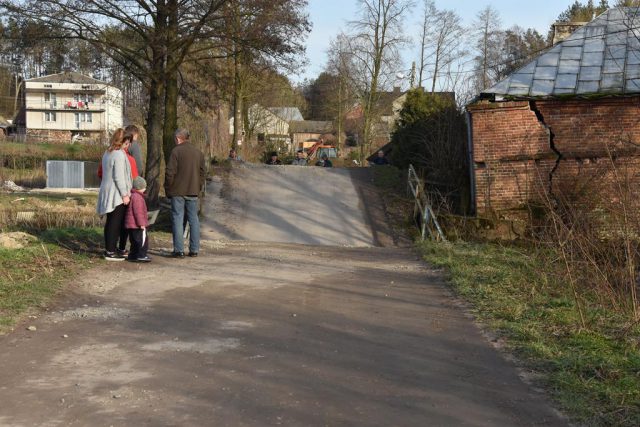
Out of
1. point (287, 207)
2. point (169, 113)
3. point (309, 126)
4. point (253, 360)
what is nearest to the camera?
point (253, 360)

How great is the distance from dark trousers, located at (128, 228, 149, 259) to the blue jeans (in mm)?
752

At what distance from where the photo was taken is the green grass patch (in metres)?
6.77

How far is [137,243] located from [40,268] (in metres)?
1.46

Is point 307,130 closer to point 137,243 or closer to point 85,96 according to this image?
point 85,96

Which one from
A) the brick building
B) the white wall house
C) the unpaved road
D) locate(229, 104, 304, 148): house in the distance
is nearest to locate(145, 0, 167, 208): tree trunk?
the brick building

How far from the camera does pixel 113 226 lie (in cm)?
955

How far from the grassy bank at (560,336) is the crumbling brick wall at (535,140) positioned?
598 centimetres

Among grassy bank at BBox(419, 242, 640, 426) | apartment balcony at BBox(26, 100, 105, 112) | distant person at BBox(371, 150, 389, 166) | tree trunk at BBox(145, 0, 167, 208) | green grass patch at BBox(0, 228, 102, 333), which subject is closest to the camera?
grassy bank at BBox(419, 242, 640, 426)

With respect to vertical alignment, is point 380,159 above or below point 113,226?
above

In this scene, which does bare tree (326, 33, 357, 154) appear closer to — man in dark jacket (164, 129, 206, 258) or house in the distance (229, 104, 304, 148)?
house in the distance (229, 104, 304, 148)

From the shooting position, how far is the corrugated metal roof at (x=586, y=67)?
16891 millimetres

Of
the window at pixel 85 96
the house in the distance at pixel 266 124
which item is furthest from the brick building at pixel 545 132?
the house in the distance at pixel 266 124

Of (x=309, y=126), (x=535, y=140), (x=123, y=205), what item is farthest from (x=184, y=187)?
(x=309, y=126)

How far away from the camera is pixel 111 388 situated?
471 centimetres
